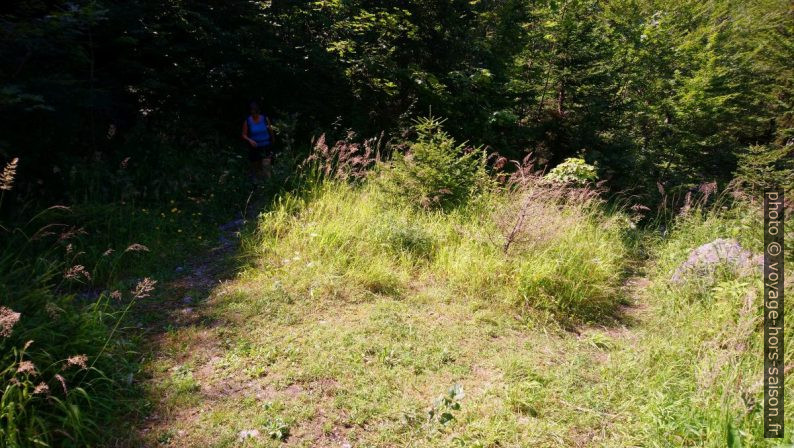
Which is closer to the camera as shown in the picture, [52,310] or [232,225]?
[52,310]

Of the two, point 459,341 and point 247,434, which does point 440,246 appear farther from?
point 247,434

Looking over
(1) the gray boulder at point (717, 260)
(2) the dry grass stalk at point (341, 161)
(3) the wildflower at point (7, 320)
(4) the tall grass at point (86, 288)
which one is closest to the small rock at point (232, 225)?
(4) the tall grass at point (86, 288)

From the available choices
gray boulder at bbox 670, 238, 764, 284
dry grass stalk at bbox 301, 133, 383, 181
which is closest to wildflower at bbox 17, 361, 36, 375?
dry grass stalk at bbox 301, 133, 383, 181

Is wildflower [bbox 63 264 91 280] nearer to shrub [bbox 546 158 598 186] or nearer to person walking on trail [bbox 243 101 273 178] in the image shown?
person walking on trail [bbox 243 101 273 178]

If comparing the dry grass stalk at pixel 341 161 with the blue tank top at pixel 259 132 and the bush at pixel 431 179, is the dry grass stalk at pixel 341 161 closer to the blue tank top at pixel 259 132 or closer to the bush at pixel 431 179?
the bush at pixel 431 179

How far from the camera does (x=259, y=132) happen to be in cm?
A: 762

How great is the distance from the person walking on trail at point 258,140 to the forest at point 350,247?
6cm

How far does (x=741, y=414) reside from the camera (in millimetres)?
2672

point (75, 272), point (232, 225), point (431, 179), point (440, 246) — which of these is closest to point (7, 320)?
point (75, 272)

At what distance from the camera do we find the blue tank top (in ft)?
24.8

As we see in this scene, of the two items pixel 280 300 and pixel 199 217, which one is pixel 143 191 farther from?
pixel 280 300

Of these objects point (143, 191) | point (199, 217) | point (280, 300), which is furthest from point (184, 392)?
point (143, 191)

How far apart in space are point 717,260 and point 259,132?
7022mm

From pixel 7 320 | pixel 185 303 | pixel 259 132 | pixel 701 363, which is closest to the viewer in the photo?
pixel 7 320
